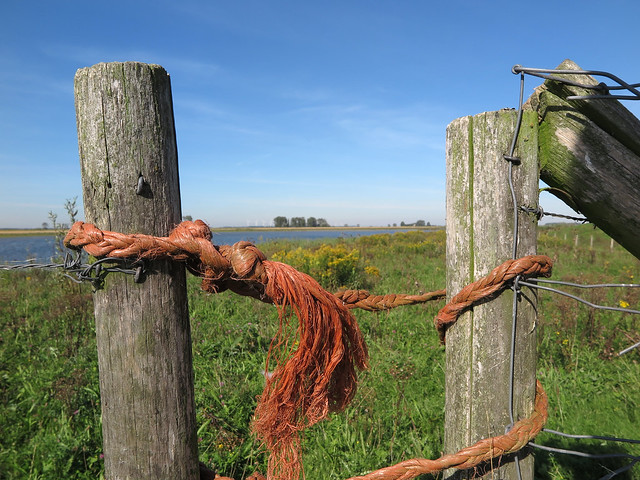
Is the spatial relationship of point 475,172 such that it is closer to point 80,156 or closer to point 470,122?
point 470,122

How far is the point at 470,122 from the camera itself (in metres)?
1.37

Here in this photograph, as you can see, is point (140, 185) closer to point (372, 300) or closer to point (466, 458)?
point (372, 300)

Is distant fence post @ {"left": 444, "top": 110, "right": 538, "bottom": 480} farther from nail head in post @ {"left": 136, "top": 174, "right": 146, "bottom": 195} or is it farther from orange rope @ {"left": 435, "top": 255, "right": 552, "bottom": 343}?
nail head in post @ {"left": 136, "top": 174, "right": 146, "bottom": 195}

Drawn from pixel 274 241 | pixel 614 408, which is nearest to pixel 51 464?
pixel 614 408

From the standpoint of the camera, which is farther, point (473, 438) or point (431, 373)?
point (431, 373)

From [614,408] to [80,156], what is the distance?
4.20 meters

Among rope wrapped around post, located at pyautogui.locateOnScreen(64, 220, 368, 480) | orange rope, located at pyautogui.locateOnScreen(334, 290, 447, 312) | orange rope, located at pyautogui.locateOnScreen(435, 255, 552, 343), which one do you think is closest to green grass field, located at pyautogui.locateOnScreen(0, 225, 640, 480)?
orange rope, located at pyautogui.locateOnScreen(334, 290, 447, 312)

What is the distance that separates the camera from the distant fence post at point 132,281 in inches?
48.1

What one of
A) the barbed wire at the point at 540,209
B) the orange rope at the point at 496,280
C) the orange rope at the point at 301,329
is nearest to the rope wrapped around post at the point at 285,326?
the orange rope at the point at 301,329

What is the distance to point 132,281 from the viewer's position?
1.26m

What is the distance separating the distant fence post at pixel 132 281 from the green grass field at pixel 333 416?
1522mm

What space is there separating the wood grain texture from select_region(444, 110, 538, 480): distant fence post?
6 cm

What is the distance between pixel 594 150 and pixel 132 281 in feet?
5.07

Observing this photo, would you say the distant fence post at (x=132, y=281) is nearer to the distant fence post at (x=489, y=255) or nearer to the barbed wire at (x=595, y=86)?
the distant fence post at (x=489, y=255)
